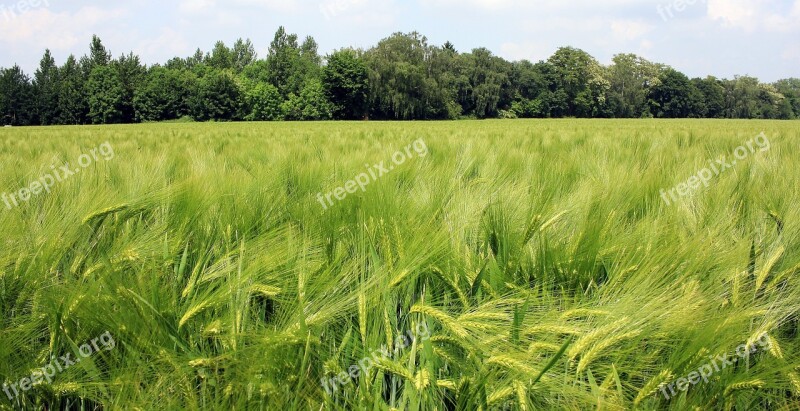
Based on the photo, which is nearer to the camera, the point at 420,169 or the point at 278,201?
the point at 278,201

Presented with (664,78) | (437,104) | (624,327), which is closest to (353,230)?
(624,327)

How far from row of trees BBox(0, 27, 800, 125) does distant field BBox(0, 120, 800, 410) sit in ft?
174

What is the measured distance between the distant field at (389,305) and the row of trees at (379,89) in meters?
53.1

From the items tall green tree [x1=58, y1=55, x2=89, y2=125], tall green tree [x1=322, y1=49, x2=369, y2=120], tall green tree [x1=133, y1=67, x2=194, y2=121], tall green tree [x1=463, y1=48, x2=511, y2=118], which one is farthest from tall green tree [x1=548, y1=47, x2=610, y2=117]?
tall green tree [x1=58, y1=55, x2=89, y2=125]

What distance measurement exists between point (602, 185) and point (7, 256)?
1.81 m

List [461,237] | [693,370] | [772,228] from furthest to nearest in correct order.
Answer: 1. [772,228]
2. [461,237]
3. [693,370]

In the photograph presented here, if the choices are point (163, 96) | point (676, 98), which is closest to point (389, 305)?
point (163, 96)

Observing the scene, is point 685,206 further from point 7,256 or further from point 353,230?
point 7,256

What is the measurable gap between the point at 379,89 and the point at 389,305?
5493 cm

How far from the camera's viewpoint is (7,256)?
102cm

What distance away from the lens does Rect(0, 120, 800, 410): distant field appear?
2.81ft

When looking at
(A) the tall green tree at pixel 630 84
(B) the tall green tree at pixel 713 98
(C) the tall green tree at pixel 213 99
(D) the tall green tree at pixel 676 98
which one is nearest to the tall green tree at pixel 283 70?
(C) the tall green tree at pixel 213 99

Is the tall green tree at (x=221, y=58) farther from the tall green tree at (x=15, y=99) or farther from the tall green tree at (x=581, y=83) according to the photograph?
the tall green tree at (x=581, y=83)

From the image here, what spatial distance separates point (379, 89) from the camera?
54281 millimetres
